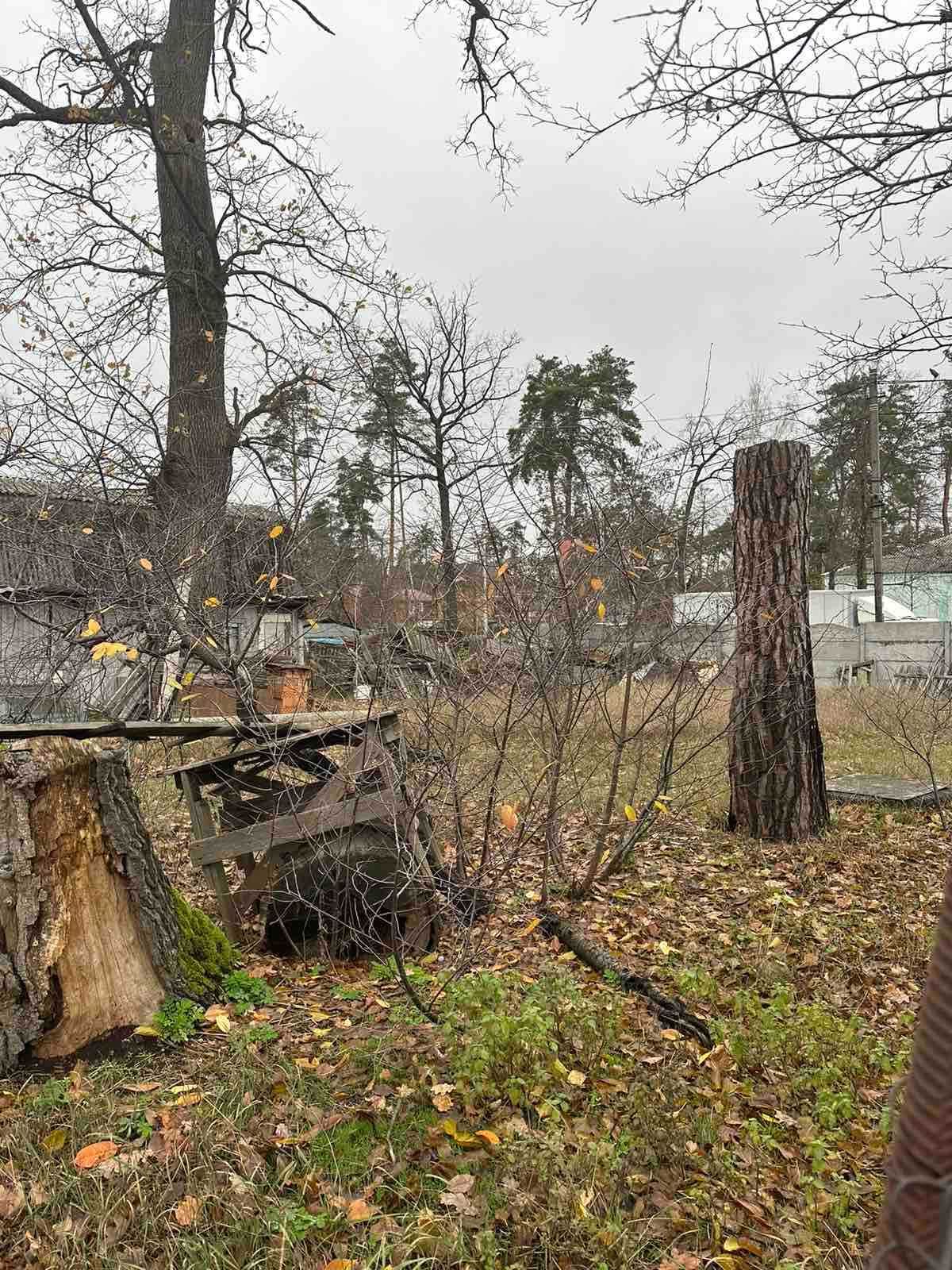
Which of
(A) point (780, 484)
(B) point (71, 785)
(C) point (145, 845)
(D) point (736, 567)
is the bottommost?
(C) point (145, 845)

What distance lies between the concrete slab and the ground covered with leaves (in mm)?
3040

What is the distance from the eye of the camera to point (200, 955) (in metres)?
3.85

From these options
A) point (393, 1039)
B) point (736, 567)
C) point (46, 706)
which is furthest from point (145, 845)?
point (46, 706)

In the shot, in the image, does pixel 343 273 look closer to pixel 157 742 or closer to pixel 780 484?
pixel 157 742

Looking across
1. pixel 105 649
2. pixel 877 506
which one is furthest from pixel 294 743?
pixel 877 506

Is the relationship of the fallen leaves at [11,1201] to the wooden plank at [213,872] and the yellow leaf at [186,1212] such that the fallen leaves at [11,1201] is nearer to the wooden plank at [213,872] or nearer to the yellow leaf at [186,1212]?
the yellow leaf at [186,1212]

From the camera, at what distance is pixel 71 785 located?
338cm

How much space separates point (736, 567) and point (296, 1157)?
5.15 meters

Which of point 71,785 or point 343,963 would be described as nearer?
point 71,785

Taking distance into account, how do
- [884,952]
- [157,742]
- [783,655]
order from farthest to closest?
1. [157,742]
2. [783,655]
3. [884,952]

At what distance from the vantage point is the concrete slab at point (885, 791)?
718 cm

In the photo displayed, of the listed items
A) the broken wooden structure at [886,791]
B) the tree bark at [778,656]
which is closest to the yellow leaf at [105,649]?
the tree bark at [778,656]

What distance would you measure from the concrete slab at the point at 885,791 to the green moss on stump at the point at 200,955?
561 centimetres

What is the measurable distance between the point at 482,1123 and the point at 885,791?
5855mm
